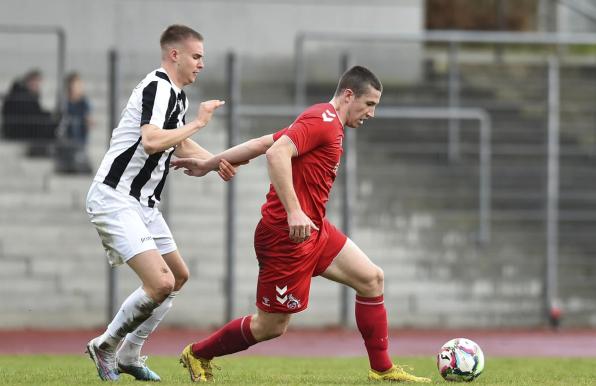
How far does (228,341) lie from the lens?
9.37 meters

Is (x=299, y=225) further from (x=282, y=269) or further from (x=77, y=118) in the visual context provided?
(x=77, y=118)

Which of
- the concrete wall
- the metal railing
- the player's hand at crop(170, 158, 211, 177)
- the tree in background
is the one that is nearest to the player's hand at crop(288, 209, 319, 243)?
the player's hand at crop(170, 158, 211, 177)

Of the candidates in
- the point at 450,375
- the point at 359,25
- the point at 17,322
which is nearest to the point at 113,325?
the point at 450,375

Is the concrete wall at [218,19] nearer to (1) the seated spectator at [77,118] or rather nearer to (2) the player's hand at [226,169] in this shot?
(1) the seated spectator at [77,118]

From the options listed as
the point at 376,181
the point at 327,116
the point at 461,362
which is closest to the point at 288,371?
the point at 461,362

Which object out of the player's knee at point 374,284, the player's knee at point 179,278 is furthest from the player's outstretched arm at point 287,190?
the player's knee at point 179,278

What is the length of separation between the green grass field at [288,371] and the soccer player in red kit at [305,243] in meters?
0.27

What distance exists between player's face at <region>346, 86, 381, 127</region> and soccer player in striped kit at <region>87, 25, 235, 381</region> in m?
0.90

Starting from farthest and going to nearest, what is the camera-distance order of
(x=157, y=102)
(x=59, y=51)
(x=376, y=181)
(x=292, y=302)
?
(x=376, y=181) < (x=59, y=51) < (x=292, y=302) < (x=157, y=102)

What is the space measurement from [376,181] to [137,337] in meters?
8.20

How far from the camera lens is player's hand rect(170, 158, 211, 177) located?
376 inches

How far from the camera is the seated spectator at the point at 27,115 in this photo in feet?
54.9

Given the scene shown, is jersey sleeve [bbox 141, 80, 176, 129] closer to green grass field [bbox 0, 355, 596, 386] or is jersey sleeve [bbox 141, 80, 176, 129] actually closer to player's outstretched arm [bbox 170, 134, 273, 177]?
player's outstretched arm [bbox 170, 134, 273, 177]

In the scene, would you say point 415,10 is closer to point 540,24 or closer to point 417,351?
point 540,24
